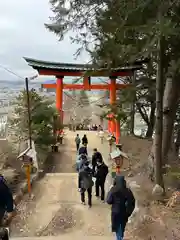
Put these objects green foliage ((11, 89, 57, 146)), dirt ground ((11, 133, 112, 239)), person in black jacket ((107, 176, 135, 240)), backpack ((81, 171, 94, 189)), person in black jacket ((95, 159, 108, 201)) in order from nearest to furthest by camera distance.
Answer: person in black jacket ((107, 176, 135, 240))
dirt ground ((11, 133, 112, 239))
backpack ((81, 171, 94, 189))
person in black jacket ((95, 159, 108, 201))
green foliage ((11, 89, 57, 146))

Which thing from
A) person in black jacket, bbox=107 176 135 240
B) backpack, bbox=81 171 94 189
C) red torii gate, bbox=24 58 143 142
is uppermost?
red torii gate, bbox=24 58 143 142

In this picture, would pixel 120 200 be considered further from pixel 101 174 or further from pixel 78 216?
pixel 101 174

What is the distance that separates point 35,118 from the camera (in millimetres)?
19016

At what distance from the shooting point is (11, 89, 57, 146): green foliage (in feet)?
60.1

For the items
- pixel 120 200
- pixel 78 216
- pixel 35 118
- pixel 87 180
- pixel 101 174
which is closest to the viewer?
pixel 120 200

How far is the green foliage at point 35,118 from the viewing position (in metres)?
18.3

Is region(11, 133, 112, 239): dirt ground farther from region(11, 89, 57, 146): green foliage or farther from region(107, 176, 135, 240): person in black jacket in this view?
region(11, 89, 57, 146): green foliage

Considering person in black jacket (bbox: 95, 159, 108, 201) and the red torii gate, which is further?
the red torii gate

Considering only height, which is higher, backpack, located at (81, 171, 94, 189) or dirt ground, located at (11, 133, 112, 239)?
backpack, located at (81, 171, 94, 189)

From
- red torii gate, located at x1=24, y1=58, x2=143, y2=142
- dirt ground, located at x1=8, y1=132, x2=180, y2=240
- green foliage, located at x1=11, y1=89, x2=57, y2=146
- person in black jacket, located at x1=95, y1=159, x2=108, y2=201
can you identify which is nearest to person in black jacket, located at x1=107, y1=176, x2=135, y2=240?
dirt ground, located at x1=8, y1=132, x2=180, y2=240

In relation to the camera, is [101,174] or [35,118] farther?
[35,118]

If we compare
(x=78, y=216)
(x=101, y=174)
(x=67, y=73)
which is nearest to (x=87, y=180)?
(x=101, y=174)

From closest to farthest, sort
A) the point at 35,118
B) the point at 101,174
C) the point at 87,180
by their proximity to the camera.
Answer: the point at 87,180, the point at 101,174, the point at 35,118

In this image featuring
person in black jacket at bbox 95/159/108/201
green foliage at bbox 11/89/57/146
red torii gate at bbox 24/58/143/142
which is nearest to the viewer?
person in black jacket at bbox 95/159/108/201
